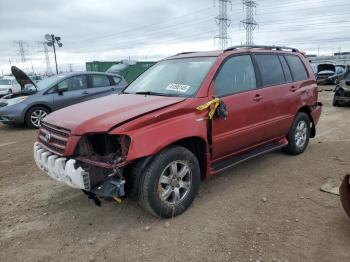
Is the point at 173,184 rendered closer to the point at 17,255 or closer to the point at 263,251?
the point at 263,251

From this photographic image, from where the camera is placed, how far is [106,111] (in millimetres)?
3414

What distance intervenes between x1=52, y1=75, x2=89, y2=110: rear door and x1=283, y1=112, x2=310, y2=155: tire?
618 centimetres

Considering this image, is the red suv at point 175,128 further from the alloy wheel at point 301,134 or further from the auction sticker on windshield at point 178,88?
the alloy wheel at point 301,134

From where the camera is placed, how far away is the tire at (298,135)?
207 inches

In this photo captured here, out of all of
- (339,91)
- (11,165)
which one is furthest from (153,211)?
(339,91)

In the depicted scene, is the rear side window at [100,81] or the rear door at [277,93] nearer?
the rear door at [277,93]

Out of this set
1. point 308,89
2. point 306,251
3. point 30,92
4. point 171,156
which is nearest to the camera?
point 306,251

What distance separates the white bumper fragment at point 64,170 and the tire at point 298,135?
3562 millimetres

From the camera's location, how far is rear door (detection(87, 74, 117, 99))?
953 cm

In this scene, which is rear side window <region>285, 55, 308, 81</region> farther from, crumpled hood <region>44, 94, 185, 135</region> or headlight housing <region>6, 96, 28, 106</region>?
headlight housing <region>6, 96, 28, 106</region>

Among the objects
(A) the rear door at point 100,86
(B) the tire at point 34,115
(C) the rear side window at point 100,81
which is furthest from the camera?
(C) the rear side window at point 100,81

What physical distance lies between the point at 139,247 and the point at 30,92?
24.6 ft

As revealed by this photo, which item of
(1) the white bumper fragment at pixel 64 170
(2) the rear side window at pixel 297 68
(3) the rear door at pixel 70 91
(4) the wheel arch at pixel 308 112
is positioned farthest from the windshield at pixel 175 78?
(3) the rear door at pixel 70 91

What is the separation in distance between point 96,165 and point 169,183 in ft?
2.68
